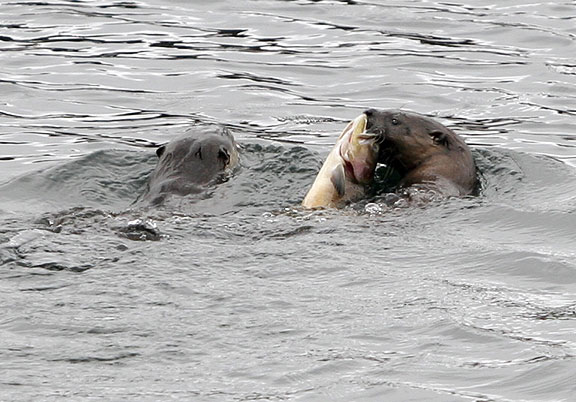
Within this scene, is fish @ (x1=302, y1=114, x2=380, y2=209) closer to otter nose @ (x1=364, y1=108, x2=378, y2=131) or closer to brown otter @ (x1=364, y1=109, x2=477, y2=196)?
otter nose @ (x1=364, y1=108, x2=378, y2=131)

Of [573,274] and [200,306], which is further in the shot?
[573,274]

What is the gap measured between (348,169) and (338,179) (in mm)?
467

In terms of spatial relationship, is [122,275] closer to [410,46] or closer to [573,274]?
[573,274]

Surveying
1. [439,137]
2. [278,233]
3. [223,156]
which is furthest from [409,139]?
[278,233]

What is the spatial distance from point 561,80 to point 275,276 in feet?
25.2

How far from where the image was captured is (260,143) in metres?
11.6

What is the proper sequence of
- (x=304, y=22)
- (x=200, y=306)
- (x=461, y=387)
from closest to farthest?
(x=461, y=387), (x=200, y=306), (x=304, y=22)

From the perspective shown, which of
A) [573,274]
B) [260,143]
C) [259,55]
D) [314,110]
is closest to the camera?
[573,274]

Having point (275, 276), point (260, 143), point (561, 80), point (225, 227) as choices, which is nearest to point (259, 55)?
point (561, 80)

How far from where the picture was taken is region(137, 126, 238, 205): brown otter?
969cm

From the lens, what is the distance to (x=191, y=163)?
390 inches

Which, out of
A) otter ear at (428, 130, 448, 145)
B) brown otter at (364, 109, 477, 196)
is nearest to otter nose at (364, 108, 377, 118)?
brown otter at (364, 109, 477, 196)

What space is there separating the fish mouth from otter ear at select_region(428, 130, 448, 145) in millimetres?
604

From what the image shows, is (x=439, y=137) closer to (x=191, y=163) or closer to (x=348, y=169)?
(x=348, y=169)
